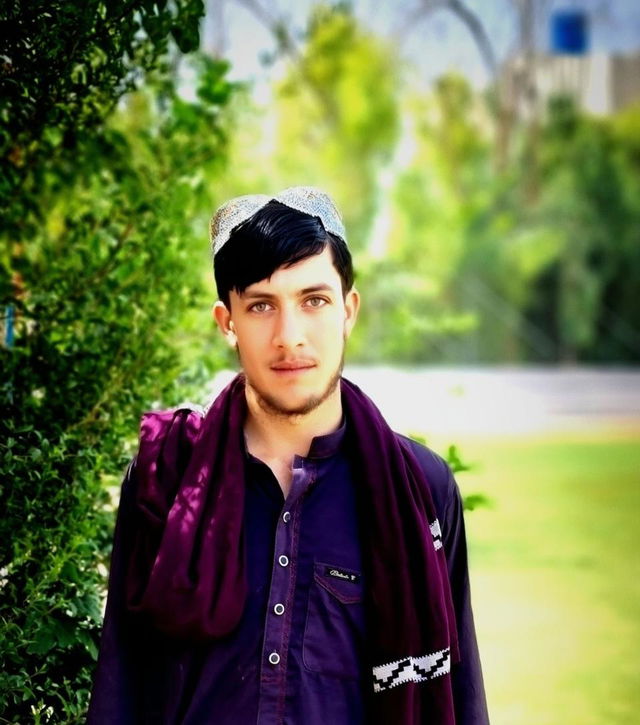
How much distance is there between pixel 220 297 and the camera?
2082 millimetres

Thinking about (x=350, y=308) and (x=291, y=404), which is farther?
(x=350, y=308)

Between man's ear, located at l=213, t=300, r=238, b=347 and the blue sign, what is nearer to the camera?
man's ear, located at l=213, t=300, r=238, b=347

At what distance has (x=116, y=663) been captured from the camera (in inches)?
75.3

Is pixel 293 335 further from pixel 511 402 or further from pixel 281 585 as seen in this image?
pixel 511 402

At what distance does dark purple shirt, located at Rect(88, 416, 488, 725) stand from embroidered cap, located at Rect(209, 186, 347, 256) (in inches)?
15.7

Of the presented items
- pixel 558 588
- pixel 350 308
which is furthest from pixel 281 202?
pixel 558 588

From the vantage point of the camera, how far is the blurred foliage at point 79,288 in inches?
91.3

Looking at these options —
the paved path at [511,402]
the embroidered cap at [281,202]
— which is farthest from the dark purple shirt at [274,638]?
the paved path at [511,402]

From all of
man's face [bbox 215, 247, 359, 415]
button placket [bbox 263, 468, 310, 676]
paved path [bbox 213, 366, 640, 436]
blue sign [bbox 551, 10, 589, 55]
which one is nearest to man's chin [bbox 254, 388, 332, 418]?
man's face [bbox 215, 247, 359, 415]

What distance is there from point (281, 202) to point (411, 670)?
0.85m

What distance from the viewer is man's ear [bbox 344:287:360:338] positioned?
2.08m

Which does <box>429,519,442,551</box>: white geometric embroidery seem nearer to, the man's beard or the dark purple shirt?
the dark purple shirt

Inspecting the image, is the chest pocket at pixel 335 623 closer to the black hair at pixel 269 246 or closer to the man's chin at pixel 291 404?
the man's chin at pixel 291 404

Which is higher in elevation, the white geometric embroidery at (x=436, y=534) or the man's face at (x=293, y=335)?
the man's face at (x=293, y=335)
